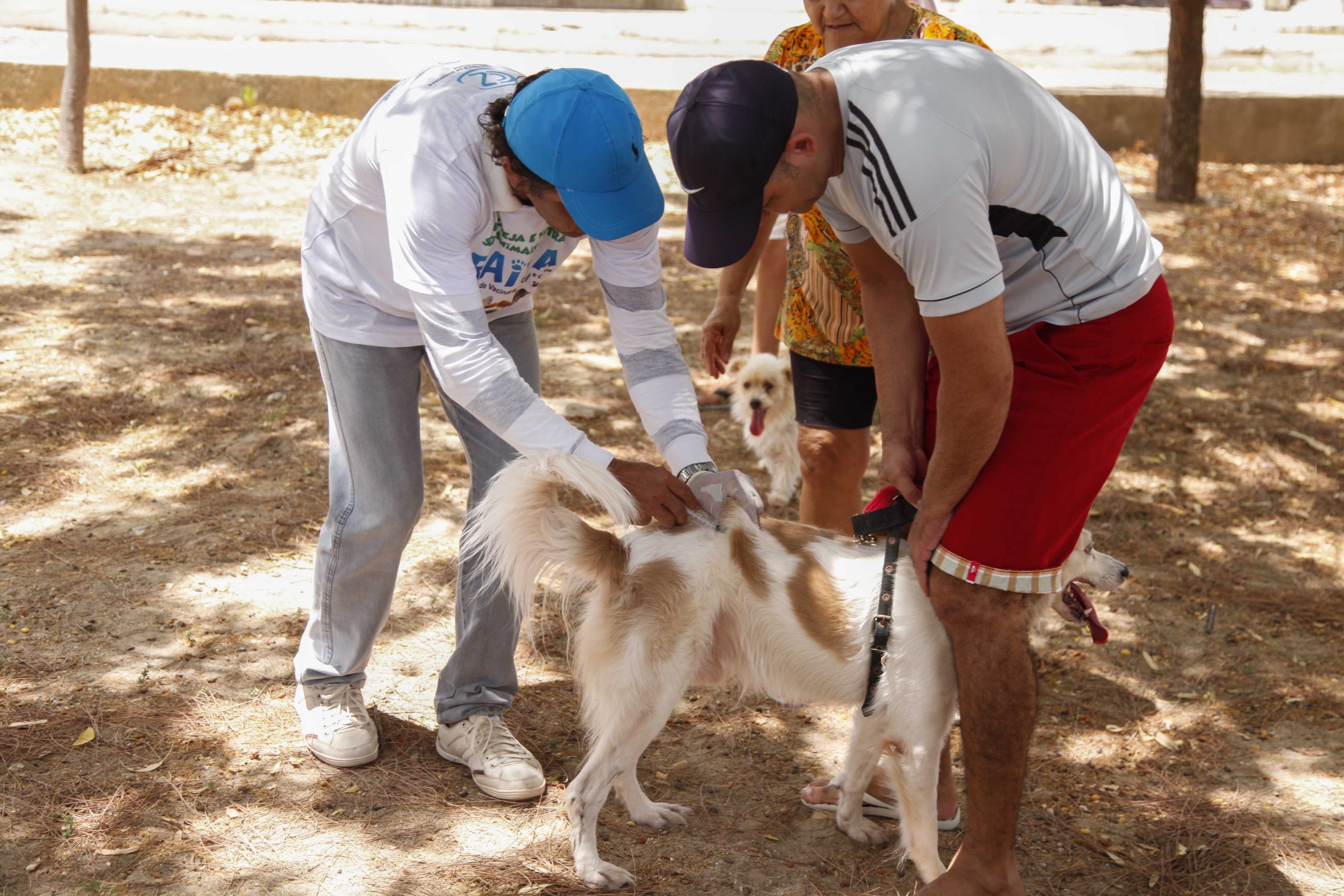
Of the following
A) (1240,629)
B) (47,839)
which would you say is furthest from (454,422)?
(1240,629)

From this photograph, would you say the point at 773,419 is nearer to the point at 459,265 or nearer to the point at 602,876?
the point at 602,876

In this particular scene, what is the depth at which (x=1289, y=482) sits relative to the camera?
533cm

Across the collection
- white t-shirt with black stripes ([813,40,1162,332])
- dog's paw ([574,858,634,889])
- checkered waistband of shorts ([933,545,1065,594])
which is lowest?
dog's paw ([574,858,634,889])

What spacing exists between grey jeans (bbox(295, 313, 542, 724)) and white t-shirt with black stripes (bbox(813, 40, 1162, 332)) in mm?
1211

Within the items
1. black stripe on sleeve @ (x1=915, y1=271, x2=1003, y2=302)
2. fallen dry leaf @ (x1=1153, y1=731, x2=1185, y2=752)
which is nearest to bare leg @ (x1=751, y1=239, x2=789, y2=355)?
fallen dry leaf @ (x1=1153, y1=731, x2=1185, y2=752)

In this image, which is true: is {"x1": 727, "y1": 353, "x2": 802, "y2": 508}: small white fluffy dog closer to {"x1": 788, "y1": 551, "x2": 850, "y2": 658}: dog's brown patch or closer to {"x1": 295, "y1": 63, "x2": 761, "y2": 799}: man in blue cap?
{"x1": 295, "y1": 63, "x2": 761, "y2": 799}: man in blue cap

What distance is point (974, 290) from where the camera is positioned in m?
2.00

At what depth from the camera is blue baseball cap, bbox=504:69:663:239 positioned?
2.32m

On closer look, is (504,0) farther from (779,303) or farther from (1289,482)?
(1289,482)

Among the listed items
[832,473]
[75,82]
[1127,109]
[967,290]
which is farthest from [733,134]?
[1127,109]

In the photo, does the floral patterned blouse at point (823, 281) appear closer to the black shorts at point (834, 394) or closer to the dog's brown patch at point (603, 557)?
the black shorts at point (834, 394)

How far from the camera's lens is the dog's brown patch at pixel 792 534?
277 centimetres

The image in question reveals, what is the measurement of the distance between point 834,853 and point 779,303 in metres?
3.54

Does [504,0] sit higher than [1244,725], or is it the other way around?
[504,0]
